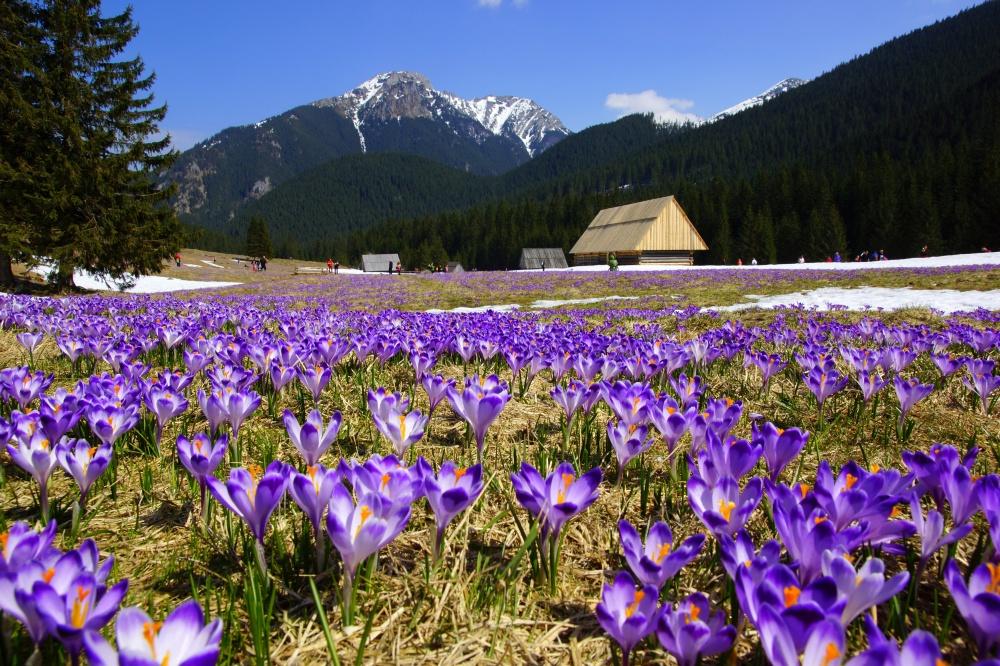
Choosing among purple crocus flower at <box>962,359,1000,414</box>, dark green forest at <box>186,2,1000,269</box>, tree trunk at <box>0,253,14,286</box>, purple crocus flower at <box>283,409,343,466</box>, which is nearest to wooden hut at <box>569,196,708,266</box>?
dark green forest at <box>186,2,1000,269</box>

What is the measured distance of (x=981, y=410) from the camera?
11.7ft

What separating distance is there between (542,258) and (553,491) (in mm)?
82663

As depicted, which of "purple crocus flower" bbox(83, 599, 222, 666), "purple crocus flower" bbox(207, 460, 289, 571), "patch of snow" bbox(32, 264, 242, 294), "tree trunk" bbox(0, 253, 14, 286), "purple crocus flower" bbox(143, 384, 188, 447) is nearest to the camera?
"purple crocus flower" bbox(83, 599, 222, 666)

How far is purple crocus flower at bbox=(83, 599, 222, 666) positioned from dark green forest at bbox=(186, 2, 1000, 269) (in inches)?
3031

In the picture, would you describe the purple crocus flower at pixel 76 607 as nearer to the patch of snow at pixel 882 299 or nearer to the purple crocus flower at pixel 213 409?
the purple crocus flower at pixel 213 409

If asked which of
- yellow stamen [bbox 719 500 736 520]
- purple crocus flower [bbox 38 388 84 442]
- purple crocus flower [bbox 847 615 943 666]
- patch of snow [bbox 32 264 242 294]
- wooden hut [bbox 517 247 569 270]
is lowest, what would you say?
yellow stamen [bbox 719 500 736 520]

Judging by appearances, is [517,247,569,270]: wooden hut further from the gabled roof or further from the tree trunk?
the tree trunk

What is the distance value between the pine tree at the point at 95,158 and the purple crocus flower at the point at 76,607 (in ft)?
78.0

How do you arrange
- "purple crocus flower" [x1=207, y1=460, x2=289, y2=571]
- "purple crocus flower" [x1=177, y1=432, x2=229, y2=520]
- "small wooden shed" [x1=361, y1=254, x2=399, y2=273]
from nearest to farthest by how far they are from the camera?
1. "purple crocus flower" [x1=207, y1=460, x2=289, y2=571]
2. "purple crocus flower" [x1=177, y1=432, x2=229, y2=520]
3. "small wooden shed" [x1=361, y1=254, x2=399, y2=273]

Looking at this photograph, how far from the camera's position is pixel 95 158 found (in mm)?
20922

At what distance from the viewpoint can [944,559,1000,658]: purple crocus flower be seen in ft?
3.47

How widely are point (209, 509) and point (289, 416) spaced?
17.4 inches

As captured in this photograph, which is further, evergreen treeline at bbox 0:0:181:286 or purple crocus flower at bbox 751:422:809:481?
evergreen treeline at bbox 0:0:181:286

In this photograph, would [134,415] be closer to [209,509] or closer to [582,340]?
[209,509]
